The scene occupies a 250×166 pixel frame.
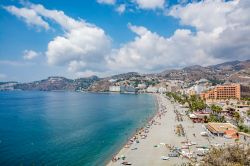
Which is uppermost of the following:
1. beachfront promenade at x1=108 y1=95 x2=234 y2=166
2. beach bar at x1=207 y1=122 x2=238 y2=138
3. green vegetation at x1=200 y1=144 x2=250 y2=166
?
green vegetation at x1=200 y1=144 x2=250 y2=166

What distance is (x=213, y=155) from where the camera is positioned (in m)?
21.5

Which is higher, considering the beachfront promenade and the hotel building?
the hotel building

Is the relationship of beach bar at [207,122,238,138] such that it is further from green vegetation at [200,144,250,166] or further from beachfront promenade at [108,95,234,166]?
green vegetation at [200,144,250,166]

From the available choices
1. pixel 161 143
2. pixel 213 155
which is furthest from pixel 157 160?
pixel 213 155

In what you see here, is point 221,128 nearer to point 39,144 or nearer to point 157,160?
point 157,160

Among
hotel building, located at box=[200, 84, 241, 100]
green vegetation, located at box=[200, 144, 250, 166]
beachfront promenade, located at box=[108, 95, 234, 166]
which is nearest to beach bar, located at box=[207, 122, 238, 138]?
beachfront promenade, located at box=[108, 95, 234, 166]

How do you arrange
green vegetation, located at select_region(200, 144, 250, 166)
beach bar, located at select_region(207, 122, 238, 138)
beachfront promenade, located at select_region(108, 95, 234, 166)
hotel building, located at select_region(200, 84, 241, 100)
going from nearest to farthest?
green vegetation, located at select_region(200, 144, 250, 166)
beachfront promenade, located at select_region(108, 95, 234, 166)
beach bar, located at select_region(207, 122, 238, 138)
hotel building, located at select_region(200, 84, 241, 100)

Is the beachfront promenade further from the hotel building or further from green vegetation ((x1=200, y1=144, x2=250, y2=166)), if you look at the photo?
the hotel building

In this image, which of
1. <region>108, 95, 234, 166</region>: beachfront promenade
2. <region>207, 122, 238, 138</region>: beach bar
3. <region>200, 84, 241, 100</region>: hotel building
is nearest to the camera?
<region>108, 95, 234, 166</region>: beachfront promenade

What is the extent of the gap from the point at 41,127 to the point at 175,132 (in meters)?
35.7

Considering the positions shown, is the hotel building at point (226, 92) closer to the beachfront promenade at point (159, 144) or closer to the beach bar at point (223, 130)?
the beachfront promenade at point (159, 144)

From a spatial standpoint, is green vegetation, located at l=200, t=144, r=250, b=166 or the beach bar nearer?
green vegetation, located at l=200, t=144, r=250, b=166

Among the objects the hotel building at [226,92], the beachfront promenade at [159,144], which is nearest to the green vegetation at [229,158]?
the beachfront promenade at [159,144]

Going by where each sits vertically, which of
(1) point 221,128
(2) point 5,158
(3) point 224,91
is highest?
(3) point 224,91
